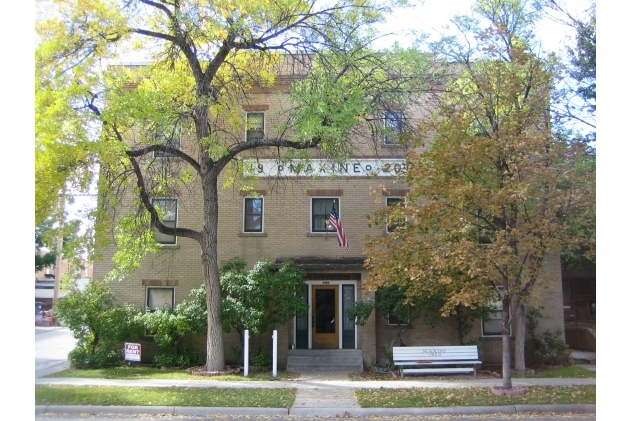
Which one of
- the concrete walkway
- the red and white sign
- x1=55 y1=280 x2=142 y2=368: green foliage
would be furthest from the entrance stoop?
x1=55 y1=280 x2=142 y2=368: green foliage

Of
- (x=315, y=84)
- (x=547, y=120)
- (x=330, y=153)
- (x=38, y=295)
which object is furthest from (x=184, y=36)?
(x=38, y=295)

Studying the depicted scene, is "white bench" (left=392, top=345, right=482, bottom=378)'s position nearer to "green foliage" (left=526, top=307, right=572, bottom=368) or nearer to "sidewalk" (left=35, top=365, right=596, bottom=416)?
"sidewalk" (left=35, top=365, right=596, bottom=416)

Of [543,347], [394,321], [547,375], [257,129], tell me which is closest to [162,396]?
[394,321]

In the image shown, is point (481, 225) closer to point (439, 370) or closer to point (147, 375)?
point (439, 370)

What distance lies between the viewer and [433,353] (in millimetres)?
15141

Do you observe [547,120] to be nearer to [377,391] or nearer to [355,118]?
[355,118]

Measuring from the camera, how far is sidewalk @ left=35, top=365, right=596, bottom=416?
10.3m

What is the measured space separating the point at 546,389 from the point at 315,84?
29.3 feet

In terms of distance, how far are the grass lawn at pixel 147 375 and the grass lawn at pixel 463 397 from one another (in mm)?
3468

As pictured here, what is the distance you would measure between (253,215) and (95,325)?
6.00 metres

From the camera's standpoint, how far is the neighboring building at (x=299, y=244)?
17.3m

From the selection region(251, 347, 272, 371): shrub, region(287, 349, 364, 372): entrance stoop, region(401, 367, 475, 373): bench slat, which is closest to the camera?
region(401, 367, 475, 373): bench slat

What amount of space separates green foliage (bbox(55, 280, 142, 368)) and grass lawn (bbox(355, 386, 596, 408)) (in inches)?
319

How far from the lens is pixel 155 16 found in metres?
13.0
